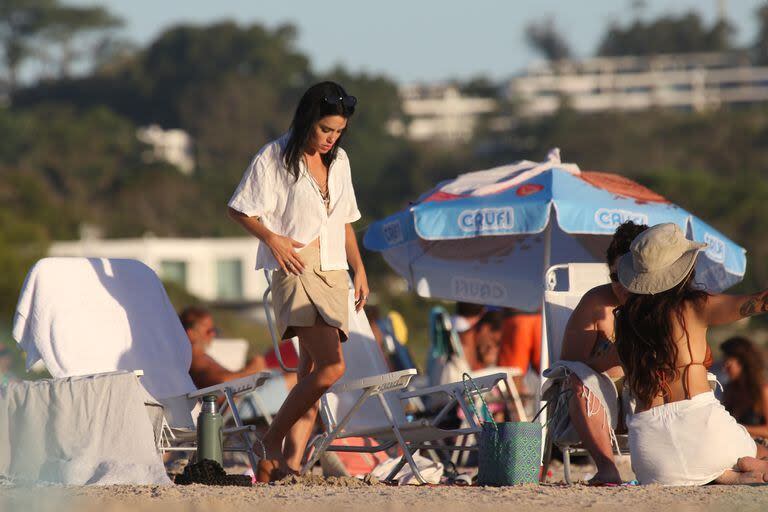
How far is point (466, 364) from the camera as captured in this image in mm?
7680

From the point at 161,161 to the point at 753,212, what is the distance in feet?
92.2

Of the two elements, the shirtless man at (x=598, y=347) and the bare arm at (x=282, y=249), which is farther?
the bare arm at (x=282, y=249)

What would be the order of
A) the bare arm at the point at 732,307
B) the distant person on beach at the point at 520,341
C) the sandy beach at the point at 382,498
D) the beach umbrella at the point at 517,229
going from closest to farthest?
the sandy beach at the point at 382,498
the bare arm at the point at 732,307
the beach umbrella at the point at 517,229
the distant person on beach at the point at 520,341

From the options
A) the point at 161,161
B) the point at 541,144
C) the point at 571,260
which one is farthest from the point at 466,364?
the point at 541,144

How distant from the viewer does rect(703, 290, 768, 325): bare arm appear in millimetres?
4020

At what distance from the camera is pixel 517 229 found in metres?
6.08

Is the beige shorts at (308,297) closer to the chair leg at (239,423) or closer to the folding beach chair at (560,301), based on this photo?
the chair leg at (239,423)

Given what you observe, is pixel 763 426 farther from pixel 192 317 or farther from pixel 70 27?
pixel 70 27

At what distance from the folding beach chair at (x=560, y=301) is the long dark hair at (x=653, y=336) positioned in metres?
0.58

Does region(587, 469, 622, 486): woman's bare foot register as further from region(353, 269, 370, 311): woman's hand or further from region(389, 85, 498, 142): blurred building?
region(389, 85, 498, 142): blurred building

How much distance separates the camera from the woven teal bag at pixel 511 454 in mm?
4562

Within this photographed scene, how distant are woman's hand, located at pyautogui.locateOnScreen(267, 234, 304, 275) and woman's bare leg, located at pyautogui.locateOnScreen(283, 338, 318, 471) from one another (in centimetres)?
37

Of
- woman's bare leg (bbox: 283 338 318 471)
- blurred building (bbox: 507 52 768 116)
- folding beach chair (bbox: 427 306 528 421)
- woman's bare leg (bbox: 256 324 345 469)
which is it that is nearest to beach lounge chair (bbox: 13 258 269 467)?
woman's bare leg (bbox: 283 338 318 471)

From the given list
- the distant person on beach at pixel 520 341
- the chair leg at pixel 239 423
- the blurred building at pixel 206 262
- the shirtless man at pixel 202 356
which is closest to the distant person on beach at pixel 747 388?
the distant person on beach at pixel 520 341
